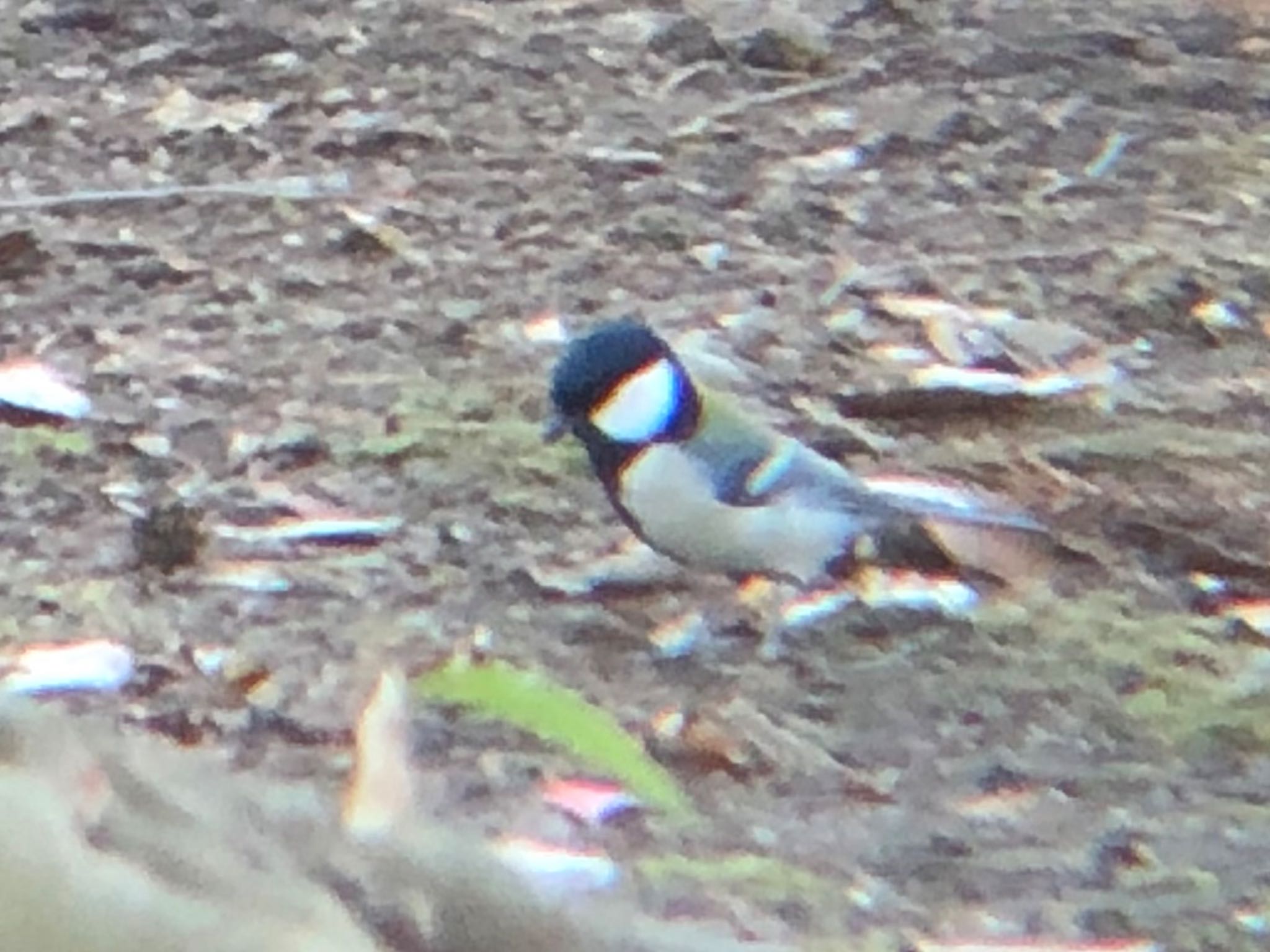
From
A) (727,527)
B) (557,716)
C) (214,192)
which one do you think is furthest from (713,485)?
(214,192)

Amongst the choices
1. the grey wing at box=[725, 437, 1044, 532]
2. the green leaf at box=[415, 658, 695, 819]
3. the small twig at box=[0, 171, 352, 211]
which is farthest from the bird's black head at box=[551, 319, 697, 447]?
the small twig at box=[0, 171, 352, 211]

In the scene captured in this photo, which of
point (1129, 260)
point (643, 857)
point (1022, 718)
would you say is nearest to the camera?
point (643, 857)

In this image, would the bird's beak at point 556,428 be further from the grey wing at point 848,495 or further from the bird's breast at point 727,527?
the grey wing at point 848,495

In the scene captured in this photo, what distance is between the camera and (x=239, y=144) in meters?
3.04

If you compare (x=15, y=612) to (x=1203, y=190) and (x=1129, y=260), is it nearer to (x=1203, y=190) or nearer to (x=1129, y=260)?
(x=1129, y=260)

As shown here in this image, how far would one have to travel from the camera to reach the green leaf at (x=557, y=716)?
6.22 feet

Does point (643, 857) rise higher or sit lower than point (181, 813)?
lower

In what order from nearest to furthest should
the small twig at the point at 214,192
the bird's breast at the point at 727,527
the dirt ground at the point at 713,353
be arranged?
the dirt ground at the point at 713,353 → the bird's breast at the point at 727,527 → the small twig at the point at 214,192

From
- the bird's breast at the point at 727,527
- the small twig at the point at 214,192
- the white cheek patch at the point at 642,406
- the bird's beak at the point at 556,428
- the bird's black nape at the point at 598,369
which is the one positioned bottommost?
the bird's breast at the point at 727,527

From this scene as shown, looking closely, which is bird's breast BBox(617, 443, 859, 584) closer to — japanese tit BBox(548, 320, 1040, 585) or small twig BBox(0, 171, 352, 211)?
japanese tit BBox(548, 320, 1040, 585)

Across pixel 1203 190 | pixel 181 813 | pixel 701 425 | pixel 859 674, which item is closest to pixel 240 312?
pixel 701 425

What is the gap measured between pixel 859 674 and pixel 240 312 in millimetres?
1033

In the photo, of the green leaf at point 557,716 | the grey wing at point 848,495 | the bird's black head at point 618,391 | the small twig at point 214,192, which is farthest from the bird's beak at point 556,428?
the small twig at point 214,192

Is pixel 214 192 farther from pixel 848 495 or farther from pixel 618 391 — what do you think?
pixel 848 495
